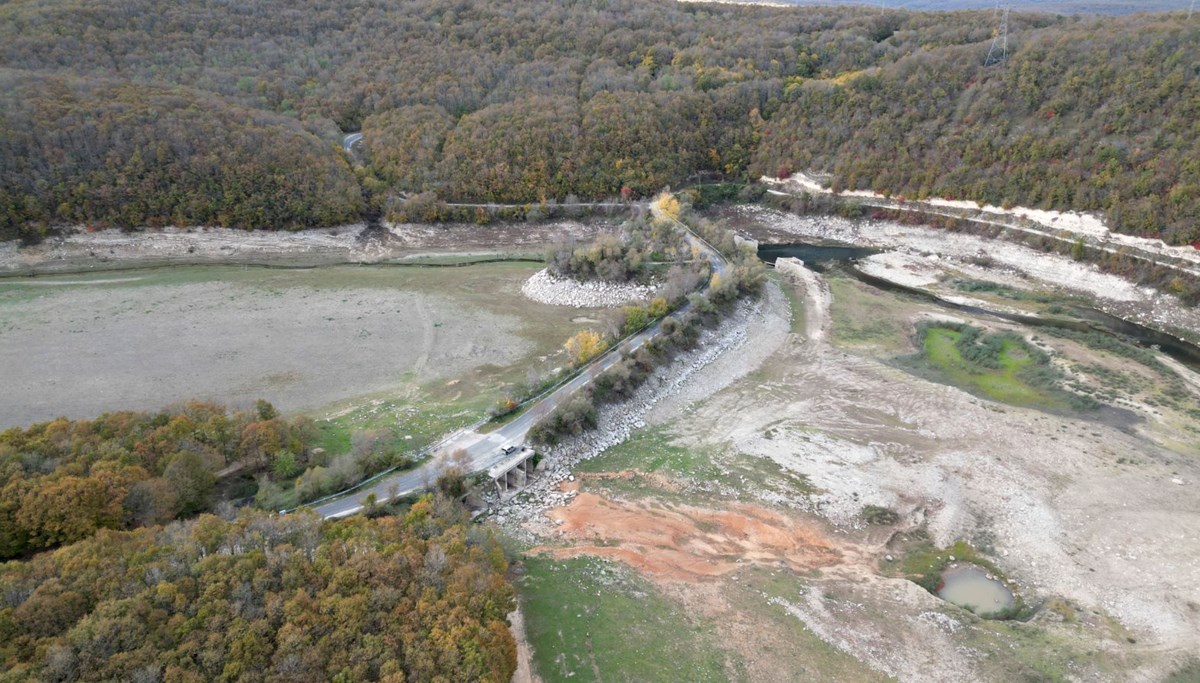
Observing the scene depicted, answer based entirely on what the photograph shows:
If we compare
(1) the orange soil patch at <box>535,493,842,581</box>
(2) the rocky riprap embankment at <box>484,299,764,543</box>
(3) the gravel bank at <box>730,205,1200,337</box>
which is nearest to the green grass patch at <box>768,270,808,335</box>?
(2) the rocky riprap embankment at <box>484,299,764,543</box>

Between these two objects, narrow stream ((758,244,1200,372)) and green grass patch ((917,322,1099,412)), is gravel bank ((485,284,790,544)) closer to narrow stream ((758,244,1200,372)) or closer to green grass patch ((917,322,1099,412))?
narrow stream ((758,244,1200,372))

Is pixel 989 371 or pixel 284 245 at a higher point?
pixel 284 245

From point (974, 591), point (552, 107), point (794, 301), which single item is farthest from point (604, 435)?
point (552, 107)

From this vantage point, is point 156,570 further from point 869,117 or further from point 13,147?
A: point 869,117

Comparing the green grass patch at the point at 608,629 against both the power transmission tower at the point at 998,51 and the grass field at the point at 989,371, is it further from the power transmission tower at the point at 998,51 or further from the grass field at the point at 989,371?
the power transmission tower at the point at 998,51

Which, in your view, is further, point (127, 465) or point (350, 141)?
point (350, 141)

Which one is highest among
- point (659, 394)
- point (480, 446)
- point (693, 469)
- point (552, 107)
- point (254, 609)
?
point (552, 107)

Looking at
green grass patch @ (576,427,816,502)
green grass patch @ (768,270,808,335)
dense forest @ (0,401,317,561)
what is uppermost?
dense forest @ (0,401,317,561)

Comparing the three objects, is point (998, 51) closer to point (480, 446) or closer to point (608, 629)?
point (480, 446)

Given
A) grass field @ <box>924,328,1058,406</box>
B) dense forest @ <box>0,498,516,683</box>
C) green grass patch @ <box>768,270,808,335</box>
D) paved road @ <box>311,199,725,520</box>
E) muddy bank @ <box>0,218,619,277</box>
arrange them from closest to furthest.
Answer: dense forest @ <box>0,498,516,683</box>, paved road @ <box>311,199,725,520</box>, grass field @ <box>924,328,1058,406</box>, green grass patch @ <box>768,270,808,335</box>, muddy bank @ <box>0,218,619,277</box>
